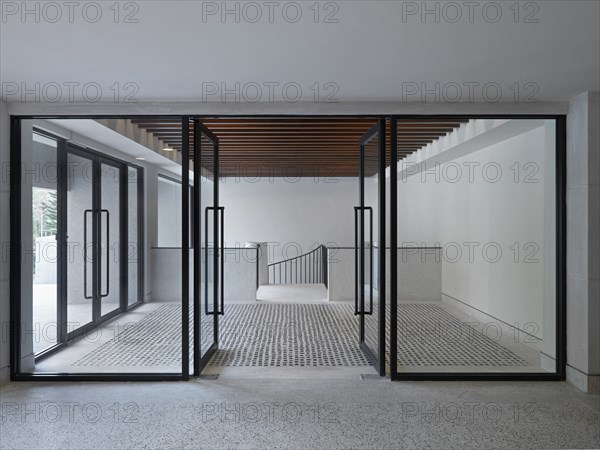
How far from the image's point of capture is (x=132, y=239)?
712 centimetres

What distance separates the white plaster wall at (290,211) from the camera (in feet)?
41.7

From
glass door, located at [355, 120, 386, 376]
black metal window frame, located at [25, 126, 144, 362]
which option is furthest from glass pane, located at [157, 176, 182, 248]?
glass door, located at [355, 120, 386, 376]

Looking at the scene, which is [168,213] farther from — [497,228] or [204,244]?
[497,228]

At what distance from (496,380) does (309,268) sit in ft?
26.6

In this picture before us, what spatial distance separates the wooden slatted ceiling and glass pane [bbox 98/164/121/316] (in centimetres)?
78

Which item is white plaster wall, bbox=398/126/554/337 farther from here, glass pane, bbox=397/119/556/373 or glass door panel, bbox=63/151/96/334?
glass door panel, bbox=63/151/96/334

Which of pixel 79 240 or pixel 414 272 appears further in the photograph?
pixel 414 272

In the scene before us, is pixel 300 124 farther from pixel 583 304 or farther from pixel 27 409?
pixel 27 409

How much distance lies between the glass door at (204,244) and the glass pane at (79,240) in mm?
1434

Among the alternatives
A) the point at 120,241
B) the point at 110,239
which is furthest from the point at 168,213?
the point at 110,239

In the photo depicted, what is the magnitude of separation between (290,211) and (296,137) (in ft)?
22.1

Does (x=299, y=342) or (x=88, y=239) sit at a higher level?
(x=88, y=239)

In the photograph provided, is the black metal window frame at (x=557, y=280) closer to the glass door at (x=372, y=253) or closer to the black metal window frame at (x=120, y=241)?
the glass door at (x=372, y=253)

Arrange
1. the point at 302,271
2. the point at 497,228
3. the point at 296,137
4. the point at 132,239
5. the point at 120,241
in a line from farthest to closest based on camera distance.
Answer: the point at 302,271 → the point at 132,239 → the point at 120,241 → the point at 296,137 → the point at 497,228
